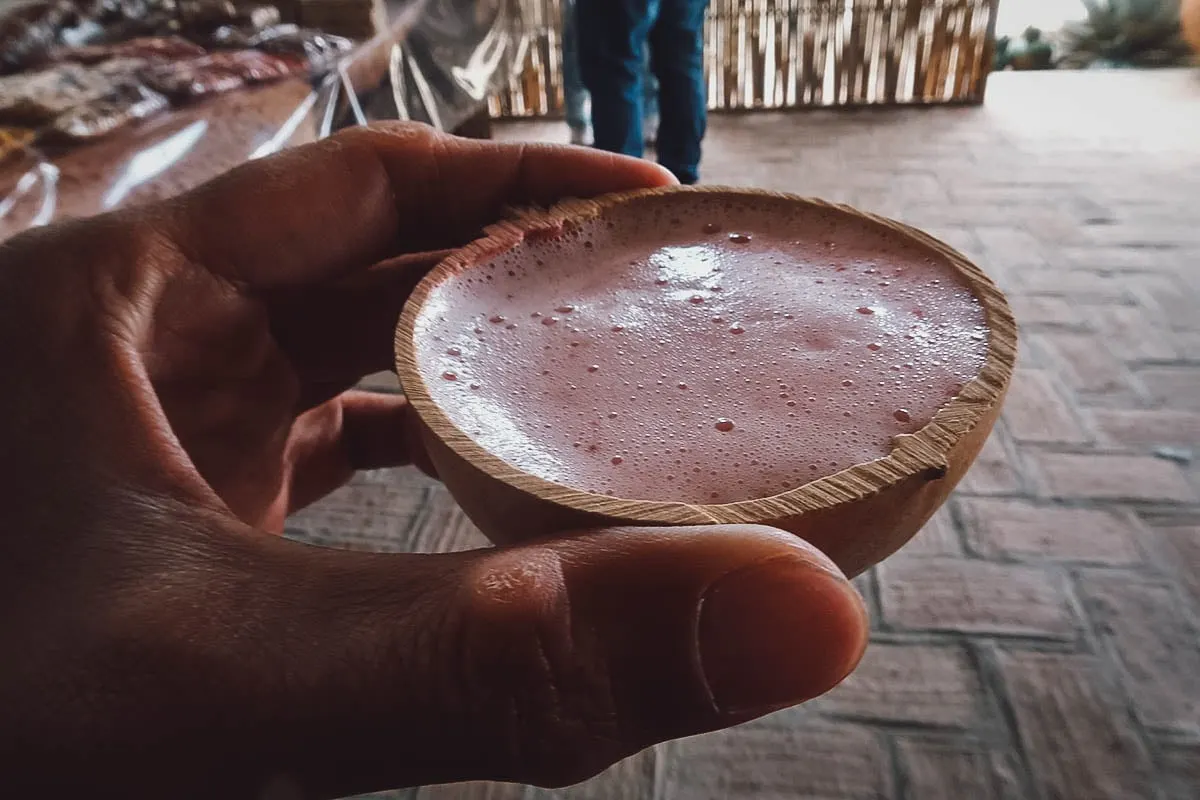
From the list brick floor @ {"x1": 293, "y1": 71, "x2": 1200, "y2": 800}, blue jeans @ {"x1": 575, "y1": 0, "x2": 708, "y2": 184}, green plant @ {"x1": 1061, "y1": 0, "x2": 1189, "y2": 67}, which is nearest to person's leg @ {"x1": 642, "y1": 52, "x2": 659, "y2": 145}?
blue jeans @ {"x1": 575, "y1": 0, "x2": 708, "y2": 184}

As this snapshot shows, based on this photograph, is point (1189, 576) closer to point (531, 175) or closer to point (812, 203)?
point (812, 203)

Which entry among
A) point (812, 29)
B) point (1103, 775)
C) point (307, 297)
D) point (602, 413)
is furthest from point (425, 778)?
point (812, 29)

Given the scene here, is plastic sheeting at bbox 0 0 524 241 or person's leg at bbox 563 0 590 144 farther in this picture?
person's leg at bbox 563 0 590 144

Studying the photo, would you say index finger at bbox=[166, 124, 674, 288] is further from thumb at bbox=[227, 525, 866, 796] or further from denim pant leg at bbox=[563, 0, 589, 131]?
denim pant leg at bbox=[563, 0, 589, 131]

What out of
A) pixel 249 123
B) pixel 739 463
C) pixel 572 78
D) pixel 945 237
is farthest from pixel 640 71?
pixel 739 463

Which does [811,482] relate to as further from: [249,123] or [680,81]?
[680,81]

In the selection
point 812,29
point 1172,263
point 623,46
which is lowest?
point 1172,263
